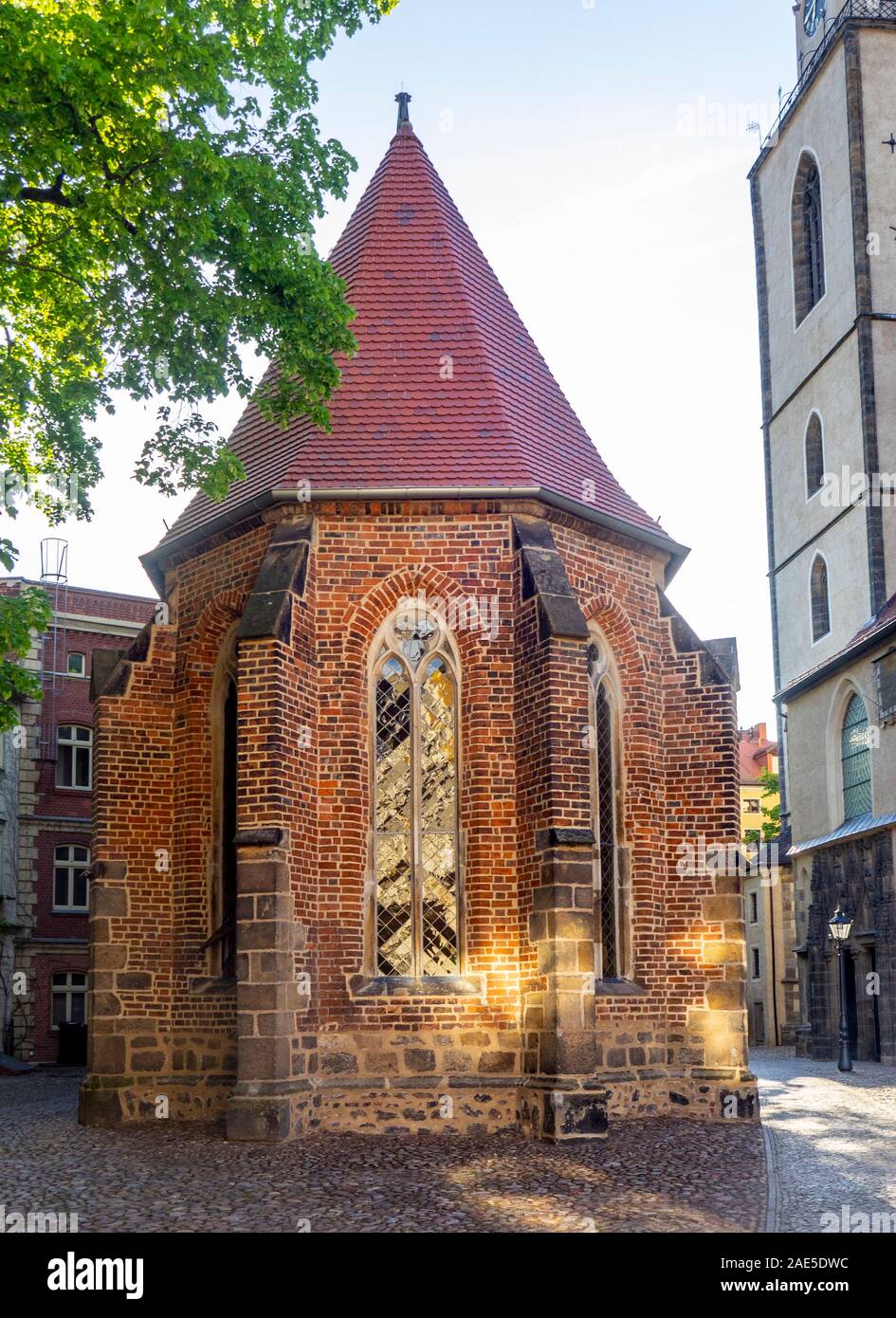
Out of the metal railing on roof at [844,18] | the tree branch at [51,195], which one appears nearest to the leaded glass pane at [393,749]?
the tree branch at [51,195]

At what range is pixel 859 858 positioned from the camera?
95.0ft

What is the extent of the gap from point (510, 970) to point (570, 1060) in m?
1.25

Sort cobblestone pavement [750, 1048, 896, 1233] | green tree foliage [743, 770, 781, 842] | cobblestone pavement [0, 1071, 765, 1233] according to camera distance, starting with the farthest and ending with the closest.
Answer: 1. green tree foliage [743, 770, 781, 842]
2. cobblestone pavement [750, 1048, 896, 1233]
3. cobblestone pavement [0, 1071, 765, 1233]

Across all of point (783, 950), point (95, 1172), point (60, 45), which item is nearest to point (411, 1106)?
point (95, 1172)


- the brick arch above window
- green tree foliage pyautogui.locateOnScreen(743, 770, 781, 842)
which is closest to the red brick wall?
the brick arch above window

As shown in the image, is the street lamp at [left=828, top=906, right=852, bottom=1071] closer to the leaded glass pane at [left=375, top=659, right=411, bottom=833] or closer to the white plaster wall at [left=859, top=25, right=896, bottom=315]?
the leaded glass pane at [left=375, top=659, right=411, bottom=833]

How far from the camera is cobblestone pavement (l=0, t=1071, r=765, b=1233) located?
8891 millimetres

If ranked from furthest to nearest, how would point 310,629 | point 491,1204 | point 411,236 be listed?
1. point 411,236
2. point 310,629
3. point 491,1204

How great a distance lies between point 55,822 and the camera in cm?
3108

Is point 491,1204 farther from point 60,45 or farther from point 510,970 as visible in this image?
point 60,45

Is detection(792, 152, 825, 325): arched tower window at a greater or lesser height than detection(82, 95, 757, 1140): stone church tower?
greater

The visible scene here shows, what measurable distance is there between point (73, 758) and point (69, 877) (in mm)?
2719

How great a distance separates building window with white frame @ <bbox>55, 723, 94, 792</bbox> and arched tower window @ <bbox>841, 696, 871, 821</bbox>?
56.9ft

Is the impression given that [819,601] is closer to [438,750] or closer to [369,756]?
[438,750]
